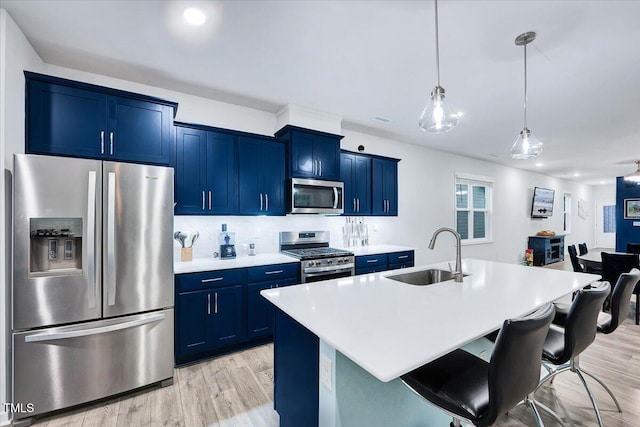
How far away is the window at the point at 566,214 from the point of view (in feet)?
32.2

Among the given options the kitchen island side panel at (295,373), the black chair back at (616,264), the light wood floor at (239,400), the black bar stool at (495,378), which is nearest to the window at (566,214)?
the black chair back at (616,264)

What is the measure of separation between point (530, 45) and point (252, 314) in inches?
135

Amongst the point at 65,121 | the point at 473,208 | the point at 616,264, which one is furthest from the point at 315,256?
the point at 473,208

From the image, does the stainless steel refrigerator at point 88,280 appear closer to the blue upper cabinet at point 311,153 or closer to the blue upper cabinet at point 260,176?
the blue upper cabinet at point 260,176

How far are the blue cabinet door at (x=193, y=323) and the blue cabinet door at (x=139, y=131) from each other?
127 centimetres

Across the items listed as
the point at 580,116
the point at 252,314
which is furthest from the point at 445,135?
the point at 252,314

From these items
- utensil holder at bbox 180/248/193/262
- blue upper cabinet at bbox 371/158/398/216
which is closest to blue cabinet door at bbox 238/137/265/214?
utensil holder at bbox 180/248/193/262

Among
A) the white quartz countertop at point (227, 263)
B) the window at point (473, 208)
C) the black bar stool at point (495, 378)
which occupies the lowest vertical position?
the black bar stool at point (495, 378)

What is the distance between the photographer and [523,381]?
46.3 inches

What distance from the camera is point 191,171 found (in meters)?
2.86

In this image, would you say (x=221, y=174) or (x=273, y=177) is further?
(x=273, y=177)

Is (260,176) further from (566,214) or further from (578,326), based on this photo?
(566,214)

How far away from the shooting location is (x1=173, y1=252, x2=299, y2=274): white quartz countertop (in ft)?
8.63

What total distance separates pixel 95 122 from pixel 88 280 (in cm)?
123
